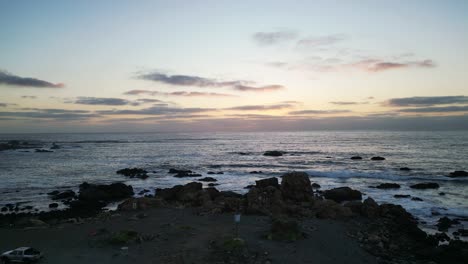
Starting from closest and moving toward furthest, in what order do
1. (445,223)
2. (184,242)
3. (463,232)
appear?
1. (184,242)
2. (463,232)
3. (445,223)

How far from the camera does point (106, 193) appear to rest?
4178cm

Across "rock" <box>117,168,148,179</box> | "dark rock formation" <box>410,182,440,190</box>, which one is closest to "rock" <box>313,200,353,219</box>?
"dark rock formation" <box>410,182,440,190</box>

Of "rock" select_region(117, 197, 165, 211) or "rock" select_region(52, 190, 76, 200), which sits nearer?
"rock" select_region(117, 197, 165, 211)

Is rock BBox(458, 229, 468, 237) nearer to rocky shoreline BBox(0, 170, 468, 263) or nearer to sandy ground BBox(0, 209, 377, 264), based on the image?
rocky shoreline BBox(0, 170, 468, 263)

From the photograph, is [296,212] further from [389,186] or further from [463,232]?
[389,186]

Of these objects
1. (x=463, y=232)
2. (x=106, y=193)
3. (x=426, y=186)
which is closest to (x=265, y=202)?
(x=463, y=232)

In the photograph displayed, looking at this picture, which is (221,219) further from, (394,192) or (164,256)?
(394,192)

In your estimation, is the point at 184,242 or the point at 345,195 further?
the point at 345,195

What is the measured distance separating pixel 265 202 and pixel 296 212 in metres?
3.56

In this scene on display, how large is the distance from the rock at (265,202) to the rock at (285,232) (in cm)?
721

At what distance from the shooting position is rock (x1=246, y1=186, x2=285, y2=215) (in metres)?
30.3

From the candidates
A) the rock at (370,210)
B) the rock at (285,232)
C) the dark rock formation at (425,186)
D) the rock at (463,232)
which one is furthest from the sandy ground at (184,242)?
the dark rock formation at (425,186)

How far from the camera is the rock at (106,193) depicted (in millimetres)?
40156

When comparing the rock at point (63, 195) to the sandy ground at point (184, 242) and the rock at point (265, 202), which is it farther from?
the rock at point (265, 202)
